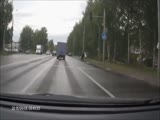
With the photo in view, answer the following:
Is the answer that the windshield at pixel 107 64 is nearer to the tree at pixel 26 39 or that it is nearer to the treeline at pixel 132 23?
the treeline at pixel 132 23

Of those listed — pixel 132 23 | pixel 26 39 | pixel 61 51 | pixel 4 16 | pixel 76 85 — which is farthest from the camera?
pixel 26 39

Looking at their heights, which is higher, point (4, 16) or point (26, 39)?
point (4, 16)

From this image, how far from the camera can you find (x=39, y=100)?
4.31 meters

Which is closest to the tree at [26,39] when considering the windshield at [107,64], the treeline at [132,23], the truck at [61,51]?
the windshield at [107,64]

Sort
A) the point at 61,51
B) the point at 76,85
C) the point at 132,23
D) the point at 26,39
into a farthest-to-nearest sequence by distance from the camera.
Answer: the point at 26,39 < the point at 61,51 < the point at 132,23 < the point at 76,85

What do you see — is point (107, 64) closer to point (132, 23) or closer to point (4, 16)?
point (132, 23)

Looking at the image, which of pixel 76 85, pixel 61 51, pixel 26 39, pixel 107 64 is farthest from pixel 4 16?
pixel 26 39

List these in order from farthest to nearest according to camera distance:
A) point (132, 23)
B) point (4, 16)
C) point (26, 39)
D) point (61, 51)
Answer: point (26, 39) < point (4, 16) < point (61, 51) < point (132, 23)

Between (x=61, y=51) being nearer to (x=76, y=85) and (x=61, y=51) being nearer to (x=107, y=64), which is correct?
(x=107, y=64)

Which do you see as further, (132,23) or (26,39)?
(26,39)

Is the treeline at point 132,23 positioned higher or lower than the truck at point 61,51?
higher

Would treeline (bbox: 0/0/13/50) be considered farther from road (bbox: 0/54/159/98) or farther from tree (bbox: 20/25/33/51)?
tree (bbox: 20/25/33/51)

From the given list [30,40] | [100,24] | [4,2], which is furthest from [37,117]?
[30,40]

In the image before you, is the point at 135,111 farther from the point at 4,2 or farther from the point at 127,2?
the point at 4,2
